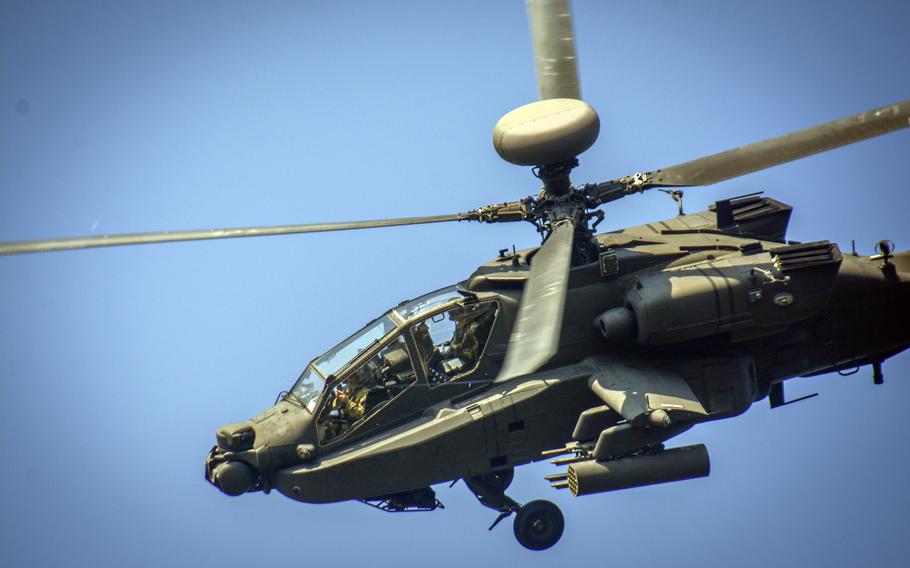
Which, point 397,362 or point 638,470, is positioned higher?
point 397,362

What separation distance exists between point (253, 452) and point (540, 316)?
4.98m

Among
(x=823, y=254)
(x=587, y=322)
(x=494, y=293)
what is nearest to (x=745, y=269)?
(x=823, y=254)

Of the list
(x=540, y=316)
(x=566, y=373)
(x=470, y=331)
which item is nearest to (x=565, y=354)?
(x=566, y=373)

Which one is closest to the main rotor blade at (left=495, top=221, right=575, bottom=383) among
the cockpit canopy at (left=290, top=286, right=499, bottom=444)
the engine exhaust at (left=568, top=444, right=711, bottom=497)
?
the cockpit canopy at (left=290, top=286, right=499, bottom=444)

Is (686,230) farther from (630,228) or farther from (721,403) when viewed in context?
(721,403)

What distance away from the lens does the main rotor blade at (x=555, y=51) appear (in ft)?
59.5

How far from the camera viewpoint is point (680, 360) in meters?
17.5

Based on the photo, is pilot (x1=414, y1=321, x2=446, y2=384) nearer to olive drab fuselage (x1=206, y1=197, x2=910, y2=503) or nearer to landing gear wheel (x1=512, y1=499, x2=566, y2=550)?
olive drab fuselage (x1=206, y1=197, x2=910, y2=503)

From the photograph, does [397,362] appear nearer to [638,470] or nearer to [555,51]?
[638,470]

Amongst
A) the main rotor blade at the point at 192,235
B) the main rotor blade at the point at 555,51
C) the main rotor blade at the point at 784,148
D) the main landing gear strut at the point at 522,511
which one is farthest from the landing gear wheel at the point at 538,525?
the main rotor blade at the point at 555,51

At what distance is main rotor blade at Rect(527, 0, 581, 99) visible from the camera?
18.1 metres

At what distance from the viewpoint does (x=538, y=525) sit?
699 inches

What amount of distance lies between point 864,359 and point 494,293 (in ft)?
18.3

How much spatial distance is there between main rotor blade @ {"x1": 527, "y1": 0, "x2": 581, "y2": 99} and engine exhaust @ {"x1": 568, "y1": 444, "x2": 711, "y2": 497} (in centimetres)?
516
